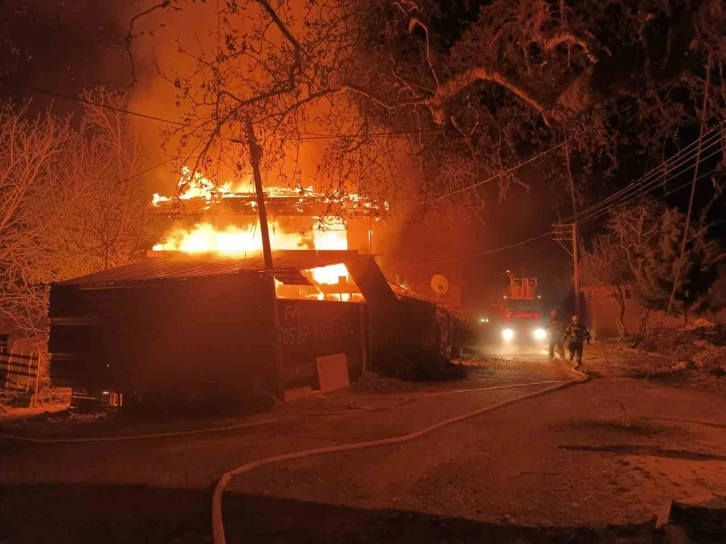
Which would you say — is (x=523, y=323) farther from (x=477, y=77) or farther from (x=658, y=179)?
(x=477, y=77)

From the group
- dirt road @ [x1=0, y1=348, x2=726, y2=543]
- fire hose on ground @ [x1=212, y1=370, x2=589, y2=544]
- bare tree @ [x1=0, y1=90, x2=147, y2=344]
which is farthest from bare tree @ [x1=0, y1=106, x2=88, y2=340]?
fire hose on ground @ [x1=212, y1=370, x2=589, y2=544]

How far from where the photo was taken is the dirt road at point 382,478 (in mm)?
5617

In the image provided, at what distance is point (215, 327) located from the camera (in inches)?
536

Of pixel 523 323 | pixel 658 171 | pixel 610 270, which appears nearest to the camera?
pixel 658 171

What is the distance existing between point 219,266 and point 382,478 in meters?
8.69

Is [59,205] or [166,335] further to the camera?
[59,205]

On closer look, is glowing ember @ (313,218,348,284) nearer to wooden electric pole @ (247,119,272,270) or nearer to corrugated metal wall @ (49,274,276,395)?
wooden electric pole @ (247,119,272,270)

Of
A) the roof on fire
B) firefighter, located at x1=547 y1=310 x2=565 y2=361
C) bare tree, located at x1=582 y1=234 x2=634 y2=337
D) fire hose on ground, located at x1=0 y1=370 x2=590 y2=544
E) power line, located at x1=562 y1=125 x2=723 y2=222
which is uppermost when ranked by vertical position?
power line, located at x1=562 y1=125 x2=723 y2=222

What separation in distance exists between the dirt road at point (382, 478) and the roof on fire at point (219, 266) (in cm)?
336

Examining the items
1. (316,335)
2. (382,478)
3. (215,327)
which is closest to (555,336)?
(316,335)

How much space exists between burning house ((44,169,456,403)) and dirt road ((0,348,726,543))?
2.13 m

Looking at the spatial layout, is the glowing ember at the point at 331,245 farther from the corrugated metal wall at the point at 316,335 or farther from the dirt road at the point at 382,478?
the dirt road at the point at 382,478

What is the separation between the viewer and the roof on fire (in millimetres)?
13797

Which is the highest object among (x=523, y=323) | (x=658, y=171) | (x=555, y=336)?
(x=658, y=171)
